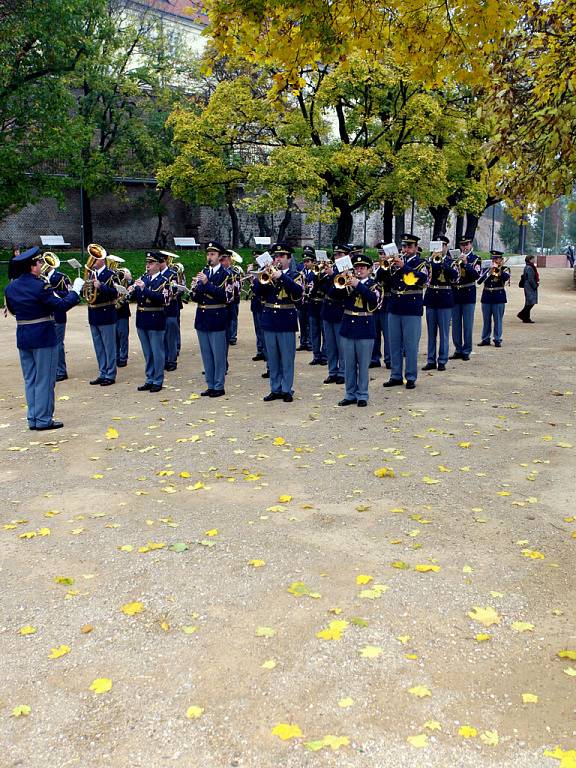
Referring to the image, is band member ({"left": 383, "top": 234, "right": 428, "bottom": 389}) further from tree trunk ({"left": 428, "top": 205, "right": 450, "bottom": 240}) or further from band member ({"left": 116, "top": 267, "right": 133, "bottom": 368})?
tree trunk ({"left": 428, "top": 205, "right": 450, "bottom": 240})

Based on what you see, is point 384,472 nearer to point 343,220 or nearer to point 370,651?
point 370,651

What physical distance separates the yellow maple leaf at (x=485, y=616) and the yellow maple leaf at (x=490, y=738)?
1.03 metres

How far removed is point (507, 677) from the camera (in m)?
4.07

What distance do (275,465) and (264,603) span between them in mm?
3048

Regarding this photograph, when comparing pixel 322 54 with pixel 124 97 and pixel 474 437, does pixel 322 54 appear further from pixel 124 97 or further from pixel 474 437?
pixel 124 97

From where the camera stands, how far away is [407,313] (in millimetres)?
11992

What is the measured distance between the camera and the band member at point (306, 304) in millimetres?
14359

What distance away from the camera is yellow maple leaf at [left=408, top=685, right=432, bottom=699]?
12.8 feet

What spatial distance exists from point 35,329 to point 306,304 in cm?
643

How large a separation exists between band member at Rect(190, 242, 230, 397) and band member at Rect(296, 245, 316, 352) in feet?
9.69

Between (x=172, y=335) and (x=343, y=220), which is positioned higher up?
(x=343, y=220)

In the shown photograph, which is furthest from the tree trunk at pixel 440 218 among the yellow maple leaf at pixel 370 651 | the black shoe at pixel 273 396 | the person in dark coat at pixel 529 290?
the yellow maple leaf at pixel 370 651

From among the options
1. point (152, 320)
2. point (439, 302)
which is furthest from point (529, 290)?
point (152, 320)

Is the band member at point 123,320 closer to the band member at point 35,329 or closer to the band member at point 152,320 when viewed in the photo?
the band member at point 152,320
